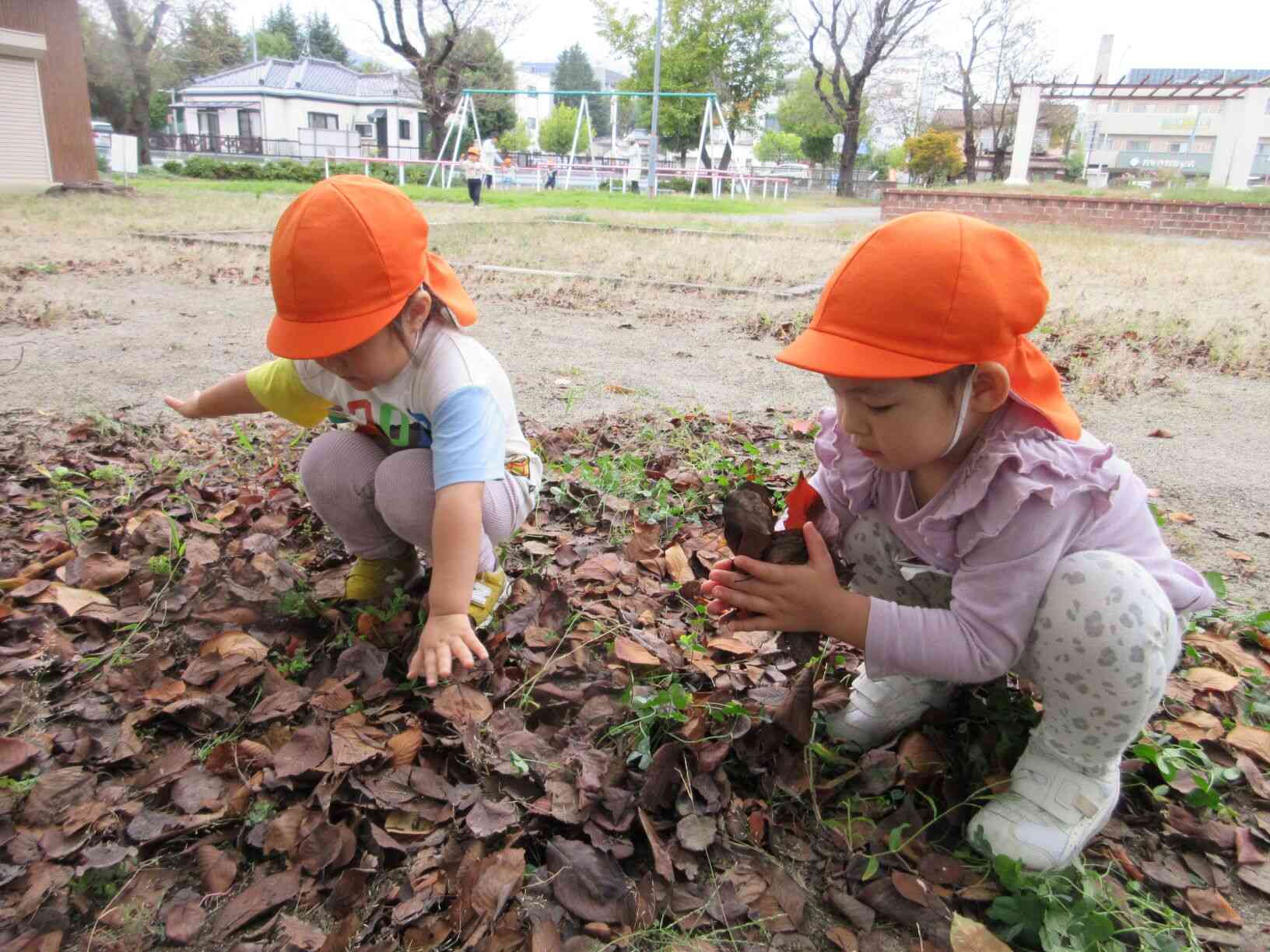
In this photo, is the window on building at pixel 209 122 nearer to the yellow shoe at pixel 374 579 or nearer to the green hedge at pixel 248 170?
the green hedge at pixel 248 170

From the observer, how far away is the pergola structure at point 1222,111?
17938 millimetres

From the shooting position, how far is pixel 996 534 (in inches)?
48.9

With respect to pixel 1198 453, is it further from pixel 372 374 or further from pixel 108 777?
pixel 108 777

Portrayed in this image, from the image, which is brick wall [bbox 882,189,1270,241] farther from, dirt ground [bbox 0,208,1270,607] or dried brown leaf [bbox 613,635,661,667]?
dried brown leaf [bbox 613,635,661,667]

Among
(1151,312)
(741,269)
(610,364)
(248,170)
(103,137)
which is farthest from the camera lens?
(103,137)

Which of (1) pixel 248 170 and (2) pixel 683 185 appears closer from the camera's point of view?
(1) pixel 248 170

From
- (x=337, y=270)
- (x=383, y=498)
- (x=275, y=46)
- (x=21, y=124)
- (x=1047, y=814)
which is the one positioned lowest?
(x=1047, y=814)

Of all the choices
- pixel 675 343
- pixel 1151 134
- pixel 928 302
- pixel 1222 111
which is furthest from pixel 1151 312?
pixel 1151 134

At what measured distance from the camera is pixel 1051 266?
26.3 feet

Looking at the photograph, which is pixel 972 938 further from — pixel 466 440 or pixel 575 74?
pixel 575 74

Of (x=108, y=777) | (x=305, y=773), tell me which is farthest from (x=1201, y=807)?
(x=108, y=777)

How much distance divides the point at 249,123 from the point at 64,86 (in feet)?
116

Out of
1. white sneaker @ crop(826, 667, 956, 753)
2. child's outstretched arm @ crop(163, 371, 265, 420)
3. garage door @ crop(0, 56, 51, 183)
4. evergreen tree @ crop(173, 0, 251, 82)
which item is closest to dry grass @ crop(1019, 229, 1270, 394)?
white sneaker @ crop(826, 667, 956, 753)

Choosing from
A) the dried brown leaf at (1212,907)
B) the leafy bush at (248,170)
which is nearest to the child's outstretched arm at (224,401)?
the dried brown leaf at (1212,907)
